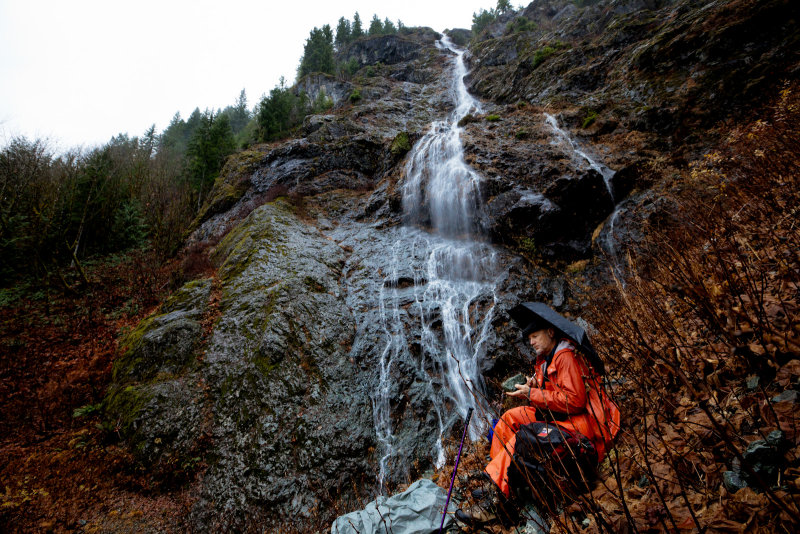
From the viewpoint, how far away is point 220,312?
7.78m

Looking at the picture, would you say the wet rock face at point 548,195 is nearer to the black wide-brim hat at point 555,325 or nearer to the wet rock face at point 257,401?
the wet rock face at point 257,401

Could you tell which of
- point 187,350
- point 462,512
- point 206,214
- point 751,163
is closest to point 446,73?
point 206,214

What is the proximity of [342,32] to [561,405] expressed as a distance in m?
61.6

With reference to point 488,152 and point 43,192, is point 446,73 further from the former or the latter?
point 43,192

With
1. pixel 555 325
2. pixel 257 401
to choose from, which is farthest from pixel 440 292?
pixel 555 325

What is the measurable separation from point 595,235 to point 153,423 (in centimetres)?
1228

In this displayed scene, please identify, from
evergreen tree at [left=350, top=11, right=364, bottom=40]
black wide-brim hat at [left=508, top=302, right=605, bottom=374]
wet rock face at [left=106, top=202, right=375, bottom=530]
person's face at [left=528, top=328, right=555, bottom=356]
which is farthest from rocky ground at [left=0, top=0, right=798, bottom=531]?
evergreen tree at [left=350, top=11, right=364, bottom=40]

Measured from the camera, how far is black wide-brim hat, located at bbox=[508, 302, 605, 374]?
2.43 m

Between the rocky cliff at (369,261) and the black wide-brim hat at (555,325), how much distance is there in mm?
3942

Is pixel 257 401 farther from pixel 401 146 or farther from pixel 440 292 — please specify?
pixel 401 146

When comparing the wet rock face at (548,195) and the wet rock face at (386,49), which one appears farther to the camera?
the wet rock face at (386,49)

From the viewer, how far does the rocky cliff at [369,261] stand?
18.0 ft

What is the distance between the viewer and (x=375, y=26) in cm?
4559

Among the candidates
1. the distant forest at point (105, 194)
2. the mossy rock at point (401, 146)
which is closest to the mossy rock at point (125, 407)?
the distant forest at point (105, 194)
